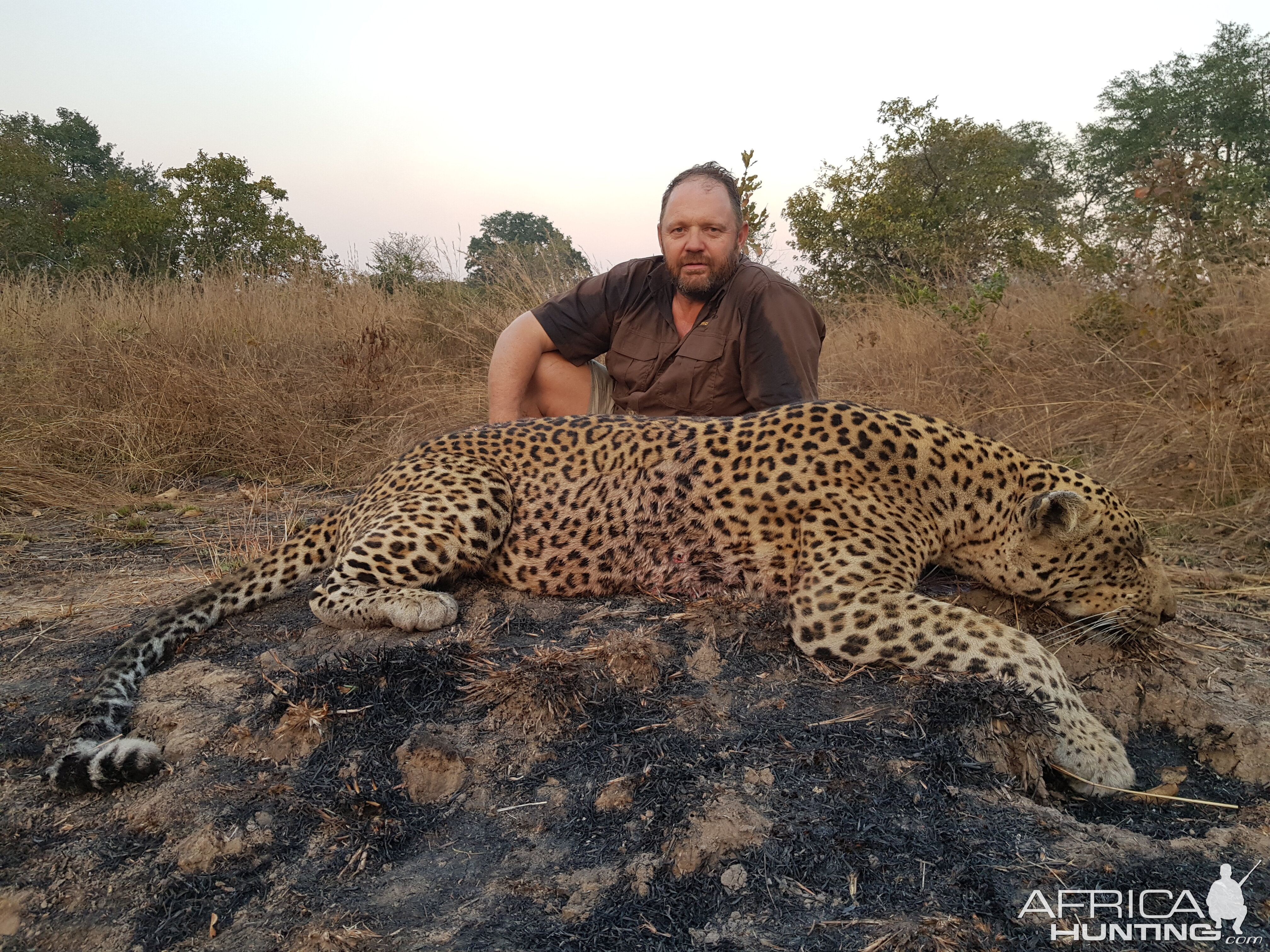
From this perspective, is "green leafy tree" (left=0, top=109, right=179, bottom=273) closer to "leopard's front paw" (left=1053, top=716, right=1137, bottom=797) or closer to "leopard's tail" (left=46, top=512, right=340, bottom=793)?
"leopard's tail" (left=46, top=512, right=340, bottom=793)

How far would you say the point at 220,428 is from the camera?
8.19 meters

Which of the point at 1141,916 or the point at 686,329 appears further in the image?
the point at 686,329

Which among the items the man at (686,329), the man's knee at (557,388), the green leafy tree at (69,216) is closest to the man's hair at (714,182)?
the man at (686,329)

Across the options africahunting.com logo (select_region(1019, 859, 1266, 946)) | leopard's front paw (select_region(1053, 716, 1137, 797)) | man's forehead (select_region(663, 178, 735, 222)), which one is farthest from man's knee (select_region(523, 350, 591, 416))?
africahunting.com logo (select_region(1019, 859, 1266, 946))

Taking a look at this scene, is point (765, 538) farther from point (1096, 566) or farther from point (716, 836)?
point (716, 836)

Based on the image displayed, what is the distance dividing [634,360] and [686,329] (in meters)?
0.45

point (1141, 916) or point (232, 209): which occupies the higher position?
point (232, 209)

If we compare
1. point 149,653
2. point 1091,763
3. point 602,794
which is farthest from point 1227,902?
point 149,653

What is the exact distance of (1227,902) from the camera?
6.70 ft

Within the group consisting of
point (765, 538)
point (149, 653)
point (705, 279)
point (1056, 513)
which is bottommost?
point (149, 653)

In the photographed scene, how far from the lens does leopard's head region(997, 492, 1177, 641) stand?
3549 millimetres

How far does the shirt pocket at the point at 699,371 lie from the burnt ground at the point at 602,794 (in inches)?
90.1

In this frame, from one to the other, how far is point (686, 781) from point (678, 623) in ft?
3.51

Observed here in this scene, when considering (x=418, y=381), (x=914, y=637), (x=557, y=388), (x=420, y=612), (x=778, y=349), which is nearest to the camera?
(x=914, y=637)
